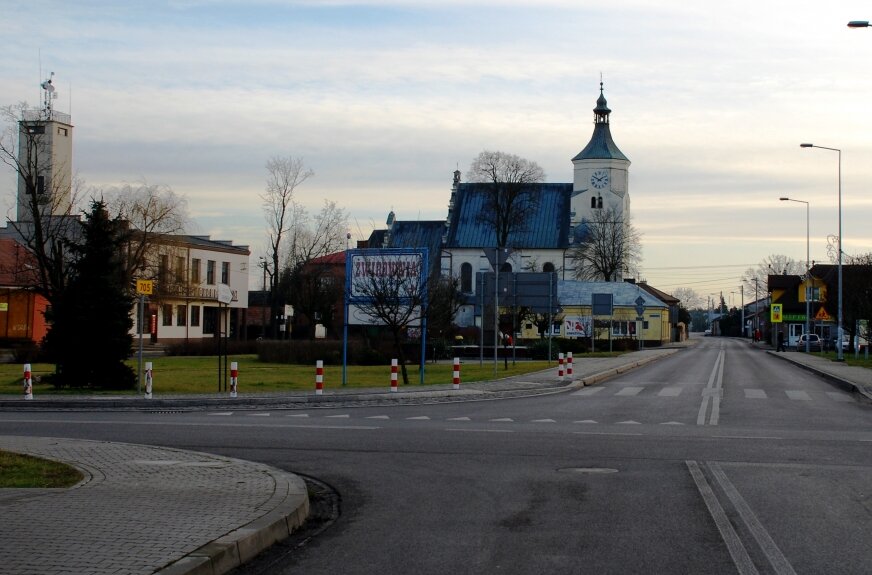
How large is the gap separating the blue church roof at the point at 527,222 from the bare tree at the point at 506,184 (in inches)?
379

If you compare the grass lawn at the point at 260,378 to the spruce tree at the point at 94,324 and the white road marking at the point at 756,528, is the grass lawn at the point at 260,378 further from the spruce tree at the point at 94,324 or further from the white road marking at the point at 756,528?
the white road marking at the point at 756,528

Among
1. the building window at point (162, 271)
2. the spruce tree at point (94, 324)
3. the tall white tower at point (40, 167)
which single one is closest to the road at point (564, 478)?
the spruce tree at point (94, 324)

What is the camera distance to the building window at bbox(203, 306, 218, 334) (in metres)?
74.2

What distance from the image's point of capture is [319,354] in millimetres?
44500

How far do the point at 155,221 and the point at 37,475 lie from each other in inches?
1897

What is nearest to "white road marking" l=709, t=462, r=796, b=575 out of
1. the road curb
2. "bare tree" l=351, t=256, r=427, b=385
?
the road curb

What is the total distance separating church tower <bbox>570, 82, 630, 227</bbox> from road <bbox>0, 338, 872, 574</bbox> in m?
Result: 86.3

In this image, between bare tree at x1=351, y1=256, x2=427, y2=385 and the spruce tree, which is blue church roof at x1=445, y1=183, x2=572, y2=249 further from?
the spruce tree

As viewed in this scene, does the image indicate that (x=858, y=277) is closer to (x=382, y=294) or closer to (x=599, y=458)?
(x=382, y=294)

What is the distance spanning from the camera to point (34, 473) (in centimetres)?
1098

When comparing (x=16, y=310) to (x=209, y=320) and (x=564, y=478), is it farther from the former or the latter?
(x=564, y=478)

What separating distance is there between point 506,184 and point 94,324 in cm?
7237

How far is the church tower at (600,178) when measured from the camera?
108 meters

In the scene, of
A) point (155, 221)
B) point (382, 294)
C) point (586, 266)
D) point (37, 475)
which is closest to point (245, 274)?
point (155, 221)
